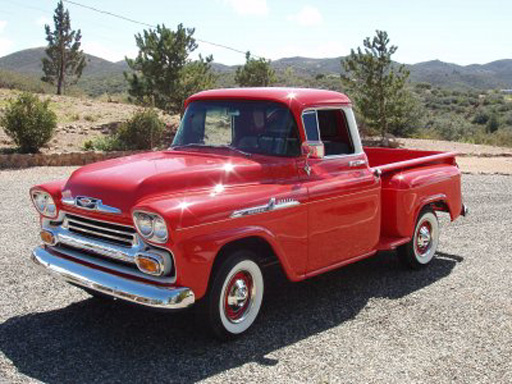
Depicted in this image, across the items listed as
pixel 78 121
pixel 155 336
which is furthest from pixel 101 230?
pixel 78 121

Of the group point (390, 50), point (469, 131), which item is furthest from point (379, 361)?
point (469, 131)

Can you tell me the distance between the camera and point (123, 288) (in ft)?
12.4

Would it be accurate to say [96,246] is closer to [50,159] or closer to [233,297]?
[233,297]

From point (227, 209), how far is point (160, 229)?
507mm

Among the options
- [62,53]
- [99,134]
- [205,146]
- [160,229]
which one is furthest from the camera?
[62,53]

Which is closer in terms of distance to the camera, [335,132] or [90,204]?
[90,204]

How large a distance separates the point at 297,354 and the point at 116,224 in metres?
1.55

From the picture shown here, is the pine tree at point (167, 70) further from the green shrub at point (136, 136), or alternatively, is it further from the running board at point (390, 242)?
the running board at point (390, 242)

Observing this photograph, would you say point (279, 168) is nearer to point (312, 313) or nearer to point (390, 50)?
point (312, 313)

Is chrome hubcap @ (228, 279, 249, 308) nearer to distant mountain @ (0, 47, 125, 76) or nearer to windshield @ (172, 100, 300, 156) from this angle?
windshield @ (172, 100, 300, 156)

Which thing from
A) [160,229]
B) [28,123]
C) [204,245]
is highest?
[28,123]

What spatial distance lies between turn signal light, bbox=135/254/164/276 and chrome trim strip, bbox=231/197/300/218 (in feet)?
2.00

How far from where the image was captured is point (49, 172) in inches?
506

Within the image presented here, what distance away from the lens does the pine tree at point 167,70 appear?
18.5m
